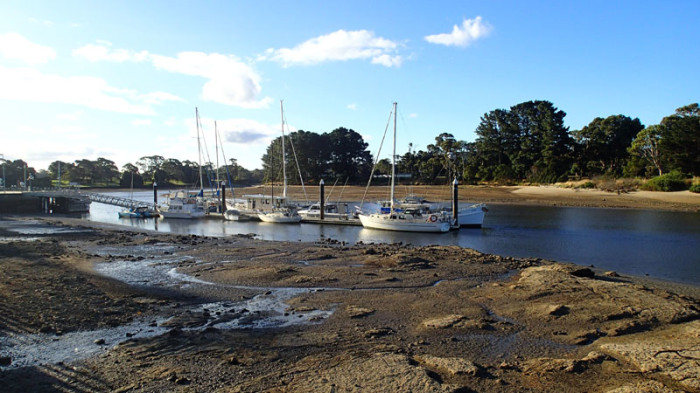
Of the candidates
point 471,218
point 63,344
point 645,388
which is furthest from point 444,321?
point 471,218

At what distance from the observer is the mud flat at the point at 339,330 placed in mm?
8664

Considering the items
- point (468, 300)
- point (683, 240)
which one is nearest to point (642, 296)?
point (468, 300)

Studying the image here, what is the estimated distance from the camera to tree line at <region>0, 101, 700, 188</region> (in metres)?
73.9

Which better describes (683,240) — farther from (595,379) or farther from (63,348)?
(63,348)

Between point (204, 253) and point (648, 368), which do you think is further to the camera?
point (204, 253)

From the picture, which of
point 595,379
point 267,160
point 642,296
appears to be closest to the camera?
point 595,379

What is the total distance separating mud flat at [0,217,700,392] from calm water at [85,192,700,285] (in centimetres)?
693

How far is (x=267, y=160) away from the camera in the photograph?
13312 centimetres

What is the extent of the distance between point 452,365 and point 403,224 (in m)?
32.6

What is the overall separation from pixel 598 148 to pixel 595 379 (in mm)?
91516

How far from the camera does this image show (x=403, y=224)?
41.8 metres

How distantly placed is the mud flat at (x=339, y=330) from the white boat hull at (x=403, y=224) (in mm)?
19414

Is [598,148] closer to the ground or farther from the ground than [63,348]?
farther from the ground

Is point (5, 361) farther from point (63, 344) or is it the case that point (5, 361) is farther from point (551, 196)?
point (551, 196)
